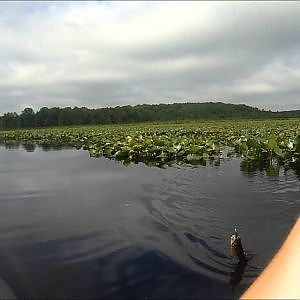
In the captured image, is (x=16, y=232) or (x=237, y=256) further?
(x=16, y=232)

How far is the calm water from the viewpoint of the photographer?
3.80m

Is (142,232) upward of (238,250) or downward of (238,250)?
downward

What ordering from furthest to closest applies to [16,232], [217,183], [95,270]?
[217,183] < [16,232] < [95,270]

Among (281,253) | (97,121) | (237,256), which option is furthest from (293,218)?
(97,121)

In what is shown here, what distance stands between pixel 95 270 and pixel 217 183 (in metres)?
5.59

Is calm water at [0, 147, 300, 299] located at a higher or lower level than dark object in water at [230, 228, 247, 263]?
lower

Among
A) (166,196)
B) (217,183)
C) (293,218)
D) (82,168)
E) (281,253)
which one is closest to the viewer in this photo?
(281,253)

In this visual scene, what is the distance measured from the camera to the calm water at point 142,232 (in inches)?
150

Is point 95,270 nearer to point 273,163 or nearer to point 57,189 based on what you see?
point 57,189

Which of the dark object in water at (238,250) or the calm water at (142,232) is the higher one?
the dark object in water at (238,250)

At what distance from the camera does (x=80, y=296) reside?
3555mm

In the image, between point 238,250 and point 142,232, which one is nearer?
point 238,250

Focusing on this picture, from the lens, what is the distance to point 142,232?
5539mm

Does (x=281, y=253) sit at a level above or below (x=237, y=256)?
above
